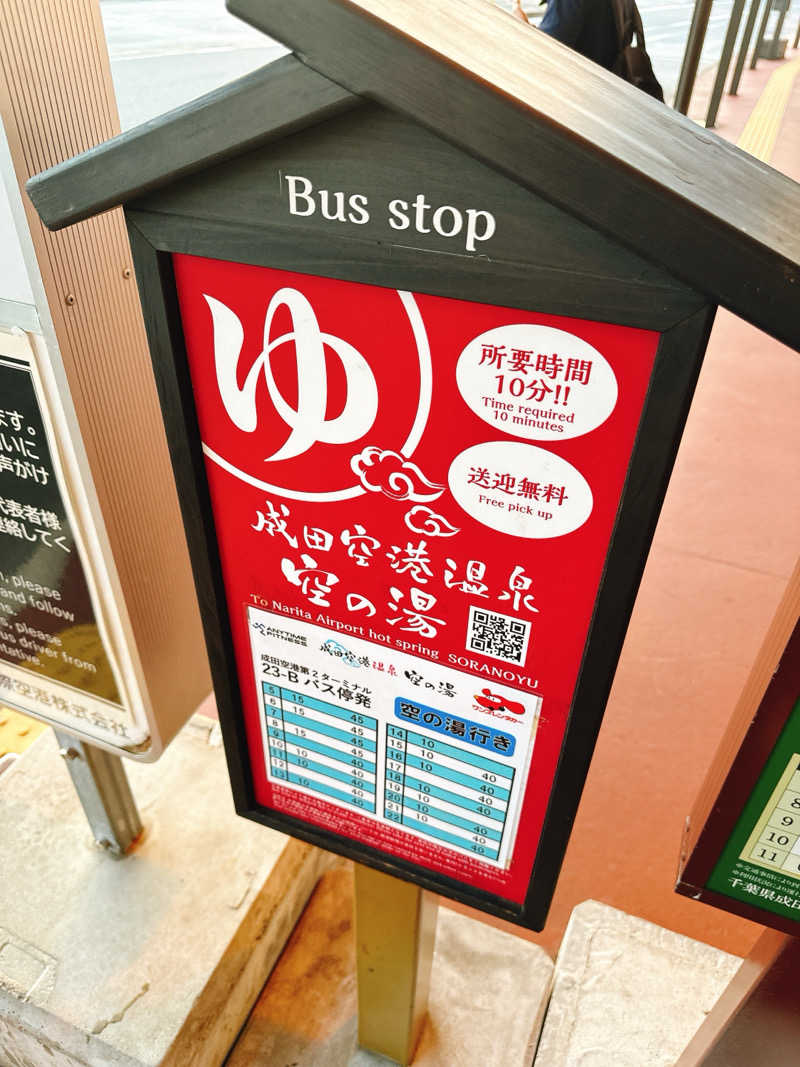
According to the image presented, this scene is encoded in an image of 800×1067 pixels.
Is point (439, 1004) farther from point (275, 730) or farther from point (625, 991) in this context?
point (275, 730)

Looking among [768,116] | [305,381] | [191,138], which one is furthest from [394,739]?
[768,116]

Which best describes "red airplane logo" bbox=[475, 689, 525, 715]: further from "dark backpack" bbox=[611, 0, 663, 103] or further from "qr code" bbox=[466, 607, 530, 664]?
"dark backpack" bbox=[611, 0, 663, 103]

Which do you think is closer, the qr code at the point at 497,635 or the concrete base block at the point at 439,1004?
the qr code at the point at 497,635

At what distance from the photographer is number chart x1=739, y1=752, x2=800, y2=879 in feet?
2.28

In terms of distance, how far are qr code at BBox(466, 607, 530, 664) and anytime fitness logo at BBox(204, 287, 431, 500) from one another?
15 cm

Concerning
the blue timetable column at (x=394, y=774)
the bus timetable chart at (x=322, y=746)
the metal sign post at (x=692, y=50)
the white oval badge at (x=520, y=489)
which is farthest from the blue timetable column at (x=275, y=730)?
the metal sign post at (x=692, y=50)

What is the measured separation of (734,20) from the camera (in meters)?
6.86

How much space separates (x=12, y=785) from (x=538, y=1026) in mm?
1104

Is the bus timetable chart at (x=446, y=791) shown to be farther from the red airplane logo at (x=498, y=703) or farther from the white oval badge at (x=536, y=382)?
the white oval badge at (x=536, y=382)

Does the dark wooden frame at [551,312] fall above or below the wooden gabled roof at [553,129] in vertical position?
below

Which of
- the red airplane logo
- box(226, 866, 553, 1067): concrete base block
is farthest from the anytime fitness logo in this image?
box(226, 866, 553, 1067): concrete base block

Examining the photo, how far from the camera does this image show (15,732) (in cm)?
203

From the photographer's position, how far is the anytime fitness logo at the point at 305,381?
604mm

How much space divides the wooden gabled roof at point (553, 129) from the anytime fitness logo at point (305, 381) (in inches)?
5.2
